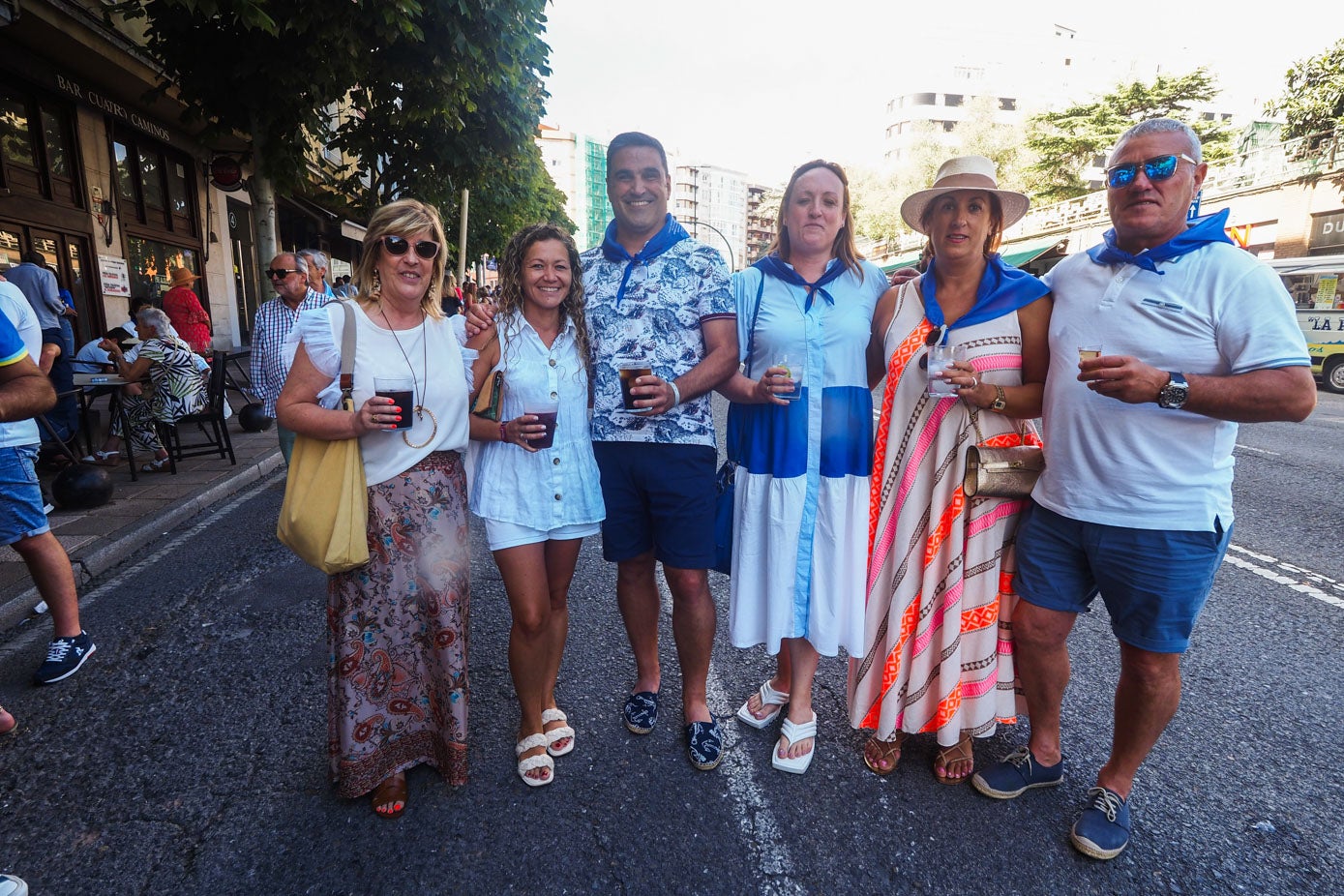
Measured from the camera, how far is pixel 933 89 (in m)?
67.9

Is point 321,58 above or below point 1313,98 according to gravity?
below

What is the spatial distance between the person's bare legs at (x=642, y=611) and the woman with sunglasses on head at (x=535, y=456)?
0.89 ft

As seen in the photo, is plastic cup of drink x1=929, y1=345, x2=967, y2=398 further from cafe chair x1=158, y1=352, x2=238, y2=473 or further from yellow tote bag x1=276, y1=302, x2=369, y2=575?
cafe chair x1=158, y1=352, x2=238, y2=473

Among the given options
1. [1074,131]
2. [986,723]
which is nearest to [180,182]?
[986,723]

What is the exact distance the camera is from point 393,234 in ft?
7.04

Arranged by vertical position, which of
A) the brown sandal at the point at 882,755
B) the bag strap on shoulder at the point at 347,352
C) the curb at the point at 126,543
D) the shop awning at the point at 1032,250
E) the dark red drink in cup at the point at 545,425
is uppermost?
the shop awning at the point at 1032,250

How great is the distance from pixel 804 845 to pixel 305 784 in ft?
5.54

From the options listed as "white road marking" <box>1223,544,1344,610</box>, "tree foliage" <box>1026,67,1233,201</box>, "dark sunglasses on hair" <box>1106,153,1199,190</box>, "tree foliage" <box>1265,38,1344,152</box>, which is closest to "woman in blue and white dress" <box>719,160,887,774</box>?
"dark sunglasses on hair" <box>1106,153,1199,190</box>

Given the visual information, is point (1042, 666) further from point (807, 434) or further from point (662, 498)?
point (662, 498)

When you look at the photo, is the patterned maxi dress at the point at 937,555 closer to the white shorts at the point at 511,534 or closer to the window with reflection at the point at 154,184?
the white shorts at the point at 511,534

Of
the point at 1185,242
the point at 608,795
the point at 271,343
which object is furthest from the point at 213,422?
the point at 1185,242

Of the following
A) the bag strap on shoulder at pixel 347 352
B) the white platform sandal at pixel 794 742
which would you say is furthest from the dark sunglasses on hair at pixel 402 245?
the white platform sandal at pixel 794 742

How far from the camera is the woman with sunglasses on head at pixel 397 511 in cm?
211

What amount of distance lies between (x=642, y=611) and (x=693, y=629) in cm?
23
